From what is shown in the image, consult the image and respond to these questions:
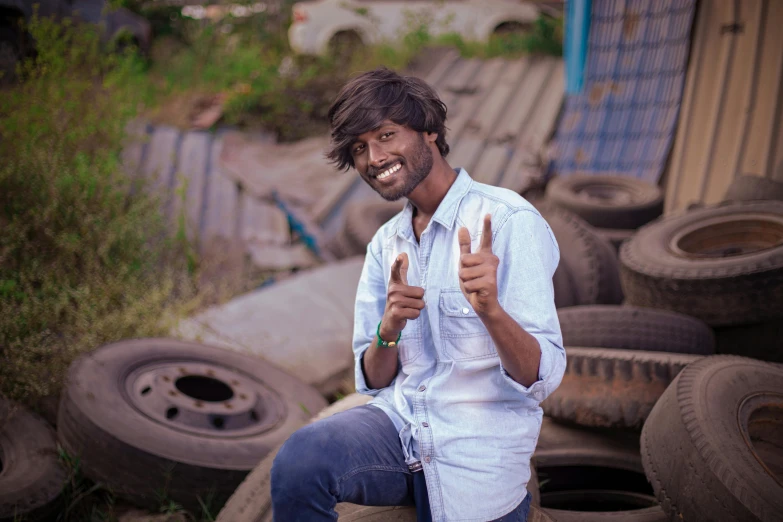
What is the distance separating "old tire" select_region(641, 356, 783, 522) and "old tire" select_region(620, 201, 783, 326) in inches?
26.6

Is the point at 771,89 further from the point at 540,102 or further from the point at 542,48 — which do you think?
the point at 542,48

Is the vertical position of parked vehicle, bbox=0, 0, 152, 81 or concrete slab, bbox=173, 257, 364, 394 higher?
parked vehicle, bbox=0, 0, 152, 81

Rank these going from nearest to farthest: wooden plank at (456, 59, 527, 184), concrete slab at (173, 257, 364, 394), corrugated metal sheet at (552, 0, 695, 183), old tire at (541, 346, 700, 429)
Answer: old tire at (541, 346, 700, 429) < concrete slab at (173, 257, 364, 394) < corrugated metal sheet at (552, 0, 695, 183) < wooden plank at (456, 59, 527, 184)

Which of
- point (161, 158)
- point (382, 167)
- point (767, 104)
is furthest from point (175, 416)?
point (767, 104)

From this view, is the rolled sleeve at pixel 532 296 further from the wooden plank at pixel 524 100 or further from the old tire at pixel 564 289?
the wooden plank at pixel 524 100

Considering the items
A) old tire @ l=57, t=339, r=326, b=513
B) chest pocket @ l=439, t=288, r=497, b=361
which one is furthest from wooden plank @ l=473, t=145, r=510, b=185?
chest pocket @ l=439, t=288, r=497, b=361

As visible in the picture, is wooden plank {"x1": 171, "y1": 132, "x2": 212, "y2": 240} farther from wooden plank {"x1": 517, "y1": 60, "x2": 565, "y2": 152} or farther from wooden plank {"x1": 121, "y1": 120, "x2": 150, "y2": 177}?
wooden plank {"x1": 517, "y1": 60, "x2": 565, "y2": 152}

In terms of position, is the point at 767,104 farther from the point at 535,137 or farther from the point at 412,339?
the point at 412,339

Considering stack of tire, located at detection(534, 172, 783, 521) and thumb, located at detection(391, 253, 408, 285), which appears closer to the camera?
thumb, located at detection(391, 253, 408, 285)

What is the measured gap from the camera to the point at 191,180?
264 inches

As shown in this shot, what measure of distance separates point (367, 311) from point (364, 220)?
10.9ft

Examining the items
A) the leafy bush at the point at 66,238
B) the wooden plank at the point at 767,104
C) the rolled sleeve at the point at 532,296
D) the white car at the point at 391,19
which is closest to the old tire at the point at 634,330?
the rolled sleeve at the point at 532,296

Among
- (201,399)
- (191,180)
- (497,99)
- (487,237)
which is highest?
(487,237)

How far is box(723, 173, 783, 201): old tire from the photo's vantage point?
4.04m
